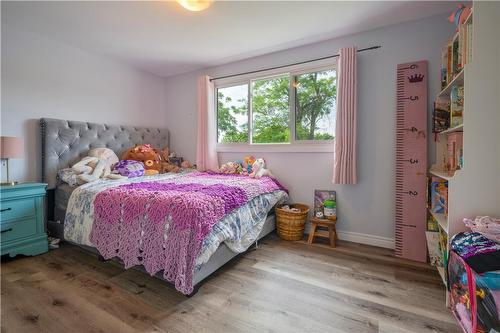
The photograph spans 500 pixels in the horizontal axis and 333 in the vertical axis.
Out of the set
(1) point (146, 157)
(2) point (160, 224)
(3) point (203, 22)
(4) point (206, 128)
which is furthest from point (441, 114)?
(1) point (146, 157)

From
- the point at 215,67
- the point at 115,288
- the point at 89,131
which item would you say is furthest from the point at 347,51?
the point at 89,131

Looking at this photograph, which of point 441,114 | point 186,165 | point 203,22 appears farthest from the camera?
point 186,165

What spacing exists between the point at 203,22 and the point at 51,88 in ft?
6.42

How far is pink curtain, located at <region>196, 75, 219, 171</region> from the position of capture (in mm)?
3400

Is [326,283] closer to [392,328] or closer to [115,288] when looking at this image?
[392,328]

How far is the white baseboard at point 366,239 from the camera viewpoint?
239cm

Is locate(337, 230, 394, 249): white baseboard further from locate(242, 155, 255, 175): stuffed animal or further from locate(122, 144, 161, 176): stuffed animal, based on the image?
locate(122, 144, 161, 176): stuffed animal

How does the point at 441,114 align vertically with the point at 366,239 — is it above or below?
above

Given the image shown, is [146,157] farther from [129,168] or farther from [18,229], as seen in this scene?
[18,229]

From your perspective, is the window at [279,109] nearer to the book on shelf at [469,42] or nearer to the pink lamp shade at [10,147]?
the book on shelf at [469,42]

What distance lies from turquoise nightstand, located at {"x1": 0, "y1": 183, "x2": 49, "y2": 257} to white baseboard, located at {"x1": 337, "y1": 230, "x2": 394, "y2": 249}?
318 cm

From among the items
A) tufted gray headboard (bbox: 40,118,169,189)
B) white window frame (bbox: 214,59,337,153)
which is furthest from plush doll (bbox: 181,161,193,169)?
tufted gray headboard (bbox: 40,118,169,189)

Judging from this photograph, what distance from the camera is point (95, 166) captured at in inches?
101

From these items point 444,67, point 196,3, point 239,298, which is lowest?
point 239,298
